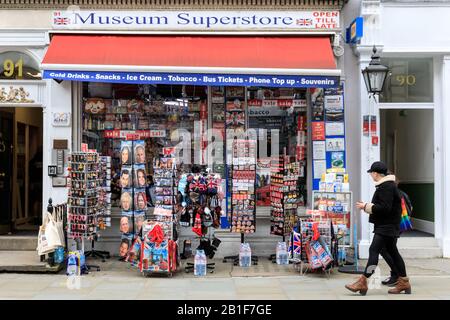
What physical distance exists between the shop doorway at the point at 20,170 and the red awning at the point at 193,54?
9.36 ft

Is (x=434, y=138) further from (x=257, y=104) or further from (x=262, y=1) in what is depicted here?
(x=262, y=1)

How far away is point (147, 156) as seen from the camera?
11094 millimetres

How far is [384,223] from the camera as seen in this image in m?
7.74

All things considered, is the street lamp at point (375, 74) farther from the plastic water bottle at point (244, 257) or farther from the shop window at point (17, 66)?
the shop window at point (17, 66)

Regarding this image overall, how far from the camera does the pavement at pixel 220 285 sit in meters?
7.77

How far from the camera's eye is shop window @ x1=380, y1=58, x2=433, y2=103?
1101cm

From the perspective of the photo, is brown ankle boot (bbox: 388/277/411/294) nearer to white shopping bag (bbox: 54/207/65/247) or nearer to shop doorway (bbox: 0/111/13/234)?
white shopping bag (bbox: 54/207/65/247)

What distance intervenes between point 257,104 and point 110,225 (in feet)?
11.9

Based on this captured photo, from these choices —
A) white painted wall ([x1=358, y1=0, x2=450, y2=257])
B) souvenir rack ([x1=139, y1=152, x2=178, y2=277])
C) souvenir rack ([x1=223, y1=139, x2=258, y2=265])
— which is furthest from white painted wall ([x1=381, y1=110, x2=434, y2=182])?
souvenir rack ([x1=139, y1=152, x2=178, y2=277])

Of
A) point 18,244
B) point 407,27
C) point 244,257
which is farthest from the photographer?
point 18,244

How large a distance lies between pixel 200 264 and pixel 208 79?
124 inches

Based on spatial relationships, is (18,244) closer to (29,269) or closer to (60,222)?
(29,269)

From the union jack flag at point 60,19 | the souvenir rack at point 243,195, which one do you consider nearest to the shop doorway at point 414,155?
the souvenir rack at point 243,195

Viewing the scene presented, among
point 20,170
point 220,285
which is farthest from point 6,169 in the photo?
point 220,285
